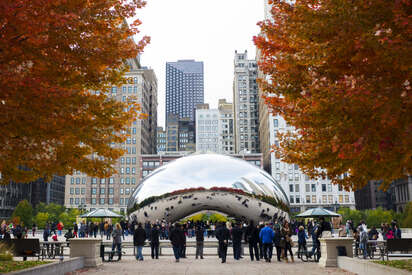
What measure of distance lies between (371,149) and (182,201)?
1721 centimetres

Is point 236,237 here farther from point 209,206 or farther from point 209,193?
point 209,206

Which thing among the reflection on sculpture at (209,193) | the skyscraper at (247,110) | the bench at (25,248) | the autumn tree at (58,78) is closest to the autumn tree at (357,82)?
the autumn tree at (58,78)

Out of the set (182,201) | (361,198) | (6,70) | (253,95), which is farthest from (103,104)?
(253,95)

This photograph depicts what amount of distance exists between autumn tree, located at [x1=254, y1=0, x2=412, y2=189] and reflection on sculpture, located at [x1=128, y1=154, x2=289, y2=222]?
13.3 meters

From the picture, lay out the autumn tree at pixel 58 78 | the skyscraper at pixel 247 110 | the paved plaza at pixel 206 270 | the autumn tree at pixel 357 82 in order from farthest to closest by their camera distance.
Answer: the skyscraper at pixel 247 110 → the paved plaza at pixel 206 270 → the autumn tree at pixel 58 78 → the autumn tree at pixel 357 82

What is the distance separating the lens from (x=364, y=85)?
741cm

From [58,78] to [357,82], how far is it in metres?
6.79

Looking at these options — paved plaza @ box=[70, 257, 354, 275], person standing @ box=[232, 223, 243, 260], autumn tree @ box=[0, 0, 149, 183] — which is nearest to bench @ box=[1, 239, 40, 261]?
paved plaza @ box=[70, 257, 354, 275]

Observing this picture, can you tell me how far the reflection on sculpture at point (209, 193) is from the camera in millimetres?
23359

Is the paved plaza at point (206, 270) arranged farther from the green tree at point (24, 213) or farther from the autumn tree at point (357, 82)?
the green tree at point (24, 213)

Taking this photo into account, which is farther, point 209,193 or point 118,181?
point 118,181

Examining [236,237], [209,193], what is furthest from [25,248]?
[209,193]

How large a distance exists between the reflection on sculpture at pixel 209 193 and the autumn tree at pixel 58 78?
41.6ft

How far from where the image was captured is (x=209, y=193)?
23344 mm
